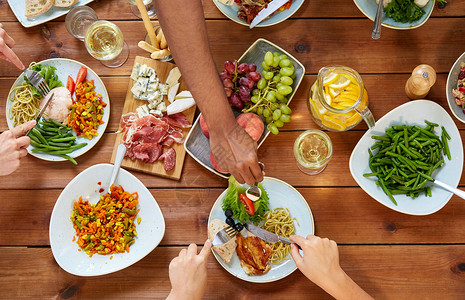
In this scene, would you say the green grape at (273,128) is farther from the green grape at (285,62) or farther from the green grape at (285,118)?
the green grape at (285,62)

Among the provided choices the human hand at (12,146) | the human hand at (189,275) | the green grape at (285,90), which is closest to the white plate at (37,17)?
the human hand at (12,146)

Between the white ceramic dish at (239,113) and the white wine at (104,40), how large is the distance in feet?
1.57

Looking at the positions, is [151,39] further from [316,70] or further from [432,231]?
[432,231]

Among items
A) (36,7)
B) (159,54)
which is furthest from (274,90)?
(36,7)

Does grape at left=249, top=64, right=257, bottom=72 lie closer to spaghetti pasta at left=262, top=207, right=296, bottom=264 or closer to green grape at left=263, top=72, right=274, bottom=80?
green grape at left=263, top=72, right=274, bottom=80

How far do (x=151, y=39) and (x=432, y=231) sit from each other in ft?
4.78

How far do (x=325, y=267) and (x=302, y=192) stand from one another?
0.35 metres

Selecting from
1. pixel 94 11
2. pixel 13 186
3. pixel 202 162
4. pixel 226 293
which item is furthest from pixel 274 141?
pixel 13 186

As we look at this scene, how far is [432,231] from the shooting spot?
5.89ft

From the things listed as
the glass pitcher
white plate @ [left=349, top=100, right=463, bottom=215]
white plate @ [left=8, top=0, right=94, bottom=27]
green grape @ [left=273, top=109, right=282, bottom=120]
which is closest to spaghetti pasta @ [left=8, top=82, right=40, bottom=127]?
white plate @ [left=8, top=0, right=94, bottom=27]

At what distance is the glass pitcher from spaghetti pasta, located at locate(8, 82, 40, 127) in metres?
1.20

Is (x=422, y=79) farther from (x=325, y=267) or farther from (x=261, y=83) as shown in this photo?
(x=325, y=267)

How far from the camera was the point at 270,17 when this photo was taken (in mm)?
1843

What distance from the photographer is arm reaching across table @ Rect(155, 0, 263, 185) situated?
3.93 ft
